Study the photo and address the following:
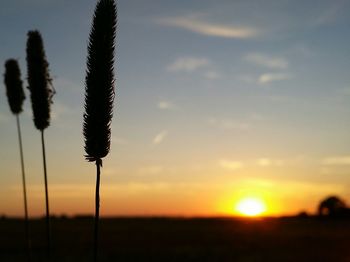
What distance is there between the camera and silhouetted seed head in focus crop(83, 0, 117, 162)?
24.9 ft

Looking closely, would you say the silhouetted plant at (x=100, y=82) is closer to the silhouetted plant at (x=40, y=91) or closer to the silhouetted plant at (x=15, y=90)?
the silhouetted plant at (x=40, y=91)

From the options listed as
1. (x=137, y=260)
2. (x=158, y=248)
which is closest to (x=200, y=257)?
(x=137, y=260)

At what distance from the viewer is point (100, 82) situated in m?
7.59

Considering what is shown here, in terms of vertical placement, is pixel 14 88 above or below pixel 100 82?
above

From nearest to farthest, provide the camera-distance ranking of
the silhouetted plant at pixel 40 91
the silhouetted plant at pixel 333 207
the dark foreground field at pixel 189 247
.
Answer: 1. the silhouetted plant at pixel 40 91
2. the dark foreground field at pixel 189 247
3. the silhouetted plant at pixel 333 207

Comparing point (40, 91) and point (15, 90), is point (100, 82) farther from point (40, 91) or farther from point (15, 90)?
point (15, 90)

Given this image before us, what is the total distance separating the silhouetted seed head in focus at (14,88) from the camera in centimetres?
1964

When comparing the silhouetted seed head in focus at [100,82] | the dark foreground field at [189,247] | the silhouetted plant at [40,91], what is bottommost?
the dark foreground field at [189,247]

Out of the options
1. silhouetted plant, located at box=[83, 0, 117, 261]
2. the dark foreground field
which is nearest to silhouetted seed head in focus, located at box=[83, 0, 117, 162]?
silhouetted plant, located at box=[83, 0, 117, 261]

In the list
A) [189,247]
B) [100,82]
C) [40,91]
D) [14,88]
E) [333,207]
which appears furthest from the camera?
[333,207]

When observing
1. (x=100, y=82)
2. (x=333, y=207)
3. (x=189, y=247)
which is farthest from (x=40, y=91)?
(x=333, y=207)

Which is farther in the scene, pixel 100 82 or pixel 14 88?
pixel 14 88

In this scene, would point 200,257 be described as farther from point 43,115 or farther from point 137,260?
point 43,115

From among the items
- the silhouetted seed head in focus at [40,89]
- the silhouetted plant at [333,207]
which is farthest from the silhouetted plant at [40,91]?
the silhouetted plant at [333,207]
